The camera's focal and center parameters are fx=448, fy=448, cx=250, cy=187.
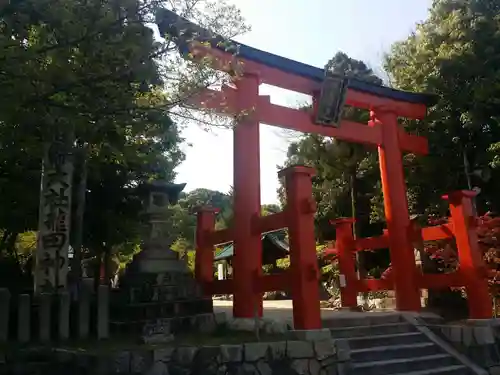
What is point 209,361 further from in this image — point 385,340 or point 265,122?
point 265,122

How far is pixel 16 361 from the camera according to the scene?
4992mm

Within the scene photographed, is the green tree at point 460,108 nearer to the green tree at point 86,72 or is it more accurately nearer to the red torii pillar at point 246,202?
the red torii pillar at point 246,202

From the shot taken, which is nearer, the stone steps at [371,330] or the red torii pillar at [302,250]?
the red torii pillar at [302,250]

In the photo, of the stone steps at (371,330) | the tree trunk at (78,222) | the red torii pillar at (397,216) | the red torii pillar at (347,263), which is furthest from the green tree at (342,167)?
the tree trunk at (78,222)

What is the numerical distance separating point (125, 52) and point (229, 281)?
4.22 meters

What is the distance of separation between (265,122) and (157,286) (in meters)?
3.49

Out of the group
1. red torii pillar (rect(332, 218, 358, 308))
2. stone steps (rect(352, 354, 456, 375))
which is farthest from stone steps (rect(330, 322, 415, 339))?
red torii pillar (rect(332, 218, 358, 308))

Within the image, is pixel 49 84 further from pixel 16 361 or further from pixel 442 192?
pixel 442 192

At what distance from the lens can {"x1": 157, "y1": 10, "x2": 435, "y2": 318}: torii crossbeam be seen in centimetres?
594

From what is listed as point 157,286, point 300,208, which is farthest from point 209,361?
point 300,208

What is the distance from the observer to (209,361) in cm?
531

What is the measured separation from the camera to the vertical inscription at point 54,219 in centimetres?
632

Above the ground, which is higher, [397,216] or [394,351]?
[397,216]

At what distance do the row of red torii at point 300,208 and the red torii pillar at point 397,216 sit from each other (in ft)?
0.07
